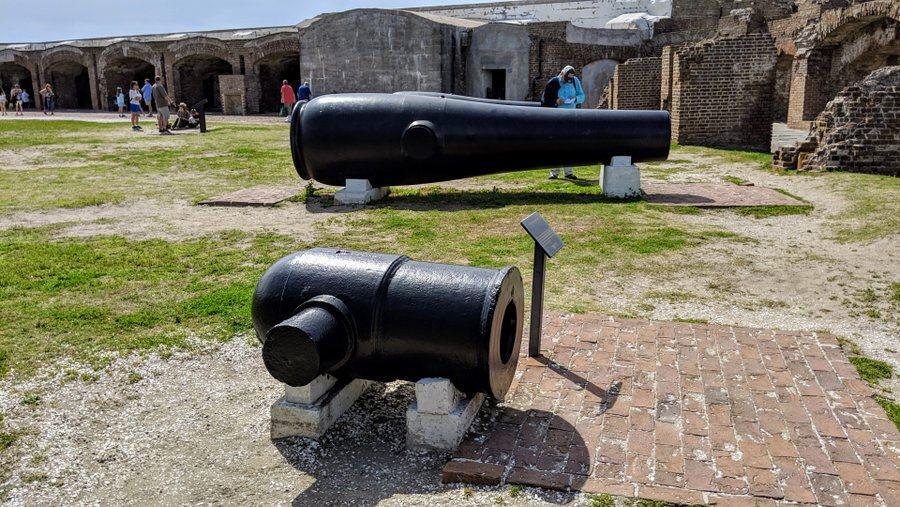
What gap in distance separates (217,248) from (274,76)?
86.1ft

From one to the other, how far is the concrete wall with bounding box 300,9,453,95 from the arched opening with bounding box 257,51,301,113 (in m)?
4.94

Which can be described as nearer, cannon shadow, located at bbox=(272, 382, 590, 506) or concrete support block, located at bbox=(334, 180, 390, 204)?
cannon shadow, located at bbox=(272, 382, 590, 506)

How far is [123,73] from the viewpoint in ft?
113

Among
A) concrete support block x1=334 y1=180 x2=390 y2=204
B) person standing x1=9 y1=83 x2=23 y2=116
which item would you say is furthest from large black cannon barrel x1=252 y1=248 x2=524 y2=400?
person standing x1=9 y1=83 x2=23 y2=116

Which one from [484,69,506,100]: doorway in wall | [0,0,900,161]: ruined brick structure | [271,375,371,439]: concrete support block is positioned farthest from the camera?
[484,69,506,100]: doorway in wall

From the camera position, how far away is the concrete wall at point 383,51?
24.9 meters

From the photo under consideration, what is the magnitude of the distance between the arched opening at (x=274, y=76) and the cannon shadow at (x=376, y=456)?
28296 mm

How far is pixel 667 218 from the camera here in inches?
318

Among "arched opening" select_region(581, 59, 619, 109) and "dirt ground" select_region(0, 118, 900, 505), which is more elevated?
"arched opening" select_region(581, 59, 619, 109)

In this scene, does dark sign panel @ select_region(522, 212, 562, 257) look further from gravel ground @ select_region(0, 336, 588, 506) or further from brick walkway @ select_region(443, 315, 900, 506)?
gravel ground @ select_region(0, 336, 588, 506)

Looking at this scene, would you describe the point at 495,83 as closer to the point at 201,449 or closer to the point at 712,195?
the point at 712,195

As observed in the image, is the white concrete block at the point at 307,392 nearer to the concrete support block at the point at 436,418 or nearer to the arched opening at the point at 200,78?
the concrete support block at the point at 436,418

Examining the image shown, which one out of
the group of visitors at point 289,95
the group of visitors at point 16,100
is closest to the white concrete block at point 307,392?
the group of visitors at point 289,95

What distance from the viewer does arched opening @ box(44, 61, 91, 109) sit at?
36.1 metres
